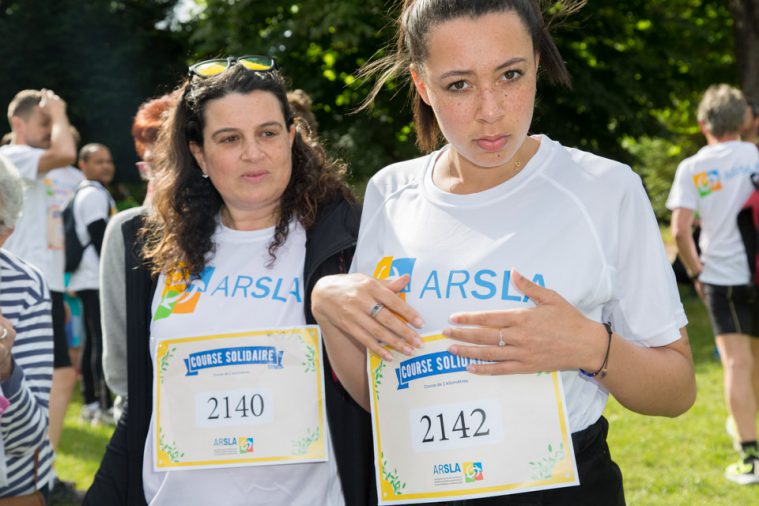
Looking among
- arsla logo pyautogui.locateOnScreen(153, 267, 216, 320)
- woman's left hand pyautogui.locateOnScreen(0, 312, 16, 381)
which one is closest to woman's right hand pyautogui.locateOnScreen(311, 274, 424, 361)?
arsla logo pyautogui.locateOnScreen(153, 267, 216, 320)

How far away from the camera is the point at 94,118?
67.4 feet

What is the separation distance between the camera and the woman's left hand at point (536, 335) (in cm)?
182

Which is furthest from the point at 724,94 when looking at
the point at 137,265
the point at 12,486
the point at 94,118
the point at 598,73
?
the point at 94,118

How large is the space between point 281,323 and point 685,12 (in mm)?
18207

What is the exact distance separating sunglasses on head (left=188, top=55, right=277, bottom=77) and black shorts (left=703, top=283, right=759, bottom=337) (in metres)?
3.96

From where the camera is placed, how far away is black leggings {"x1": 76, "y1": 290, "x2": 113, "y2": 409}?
7.74m

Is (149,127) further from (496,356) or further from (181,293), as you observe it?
(496,356)

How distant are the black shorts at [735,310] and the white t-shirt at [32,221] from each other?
4.59 meters

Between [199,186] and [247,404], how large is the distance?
0.85m

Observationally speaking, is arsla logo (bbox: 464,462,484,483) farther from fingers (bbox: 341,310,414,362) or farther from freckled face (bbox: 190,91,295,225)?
freckled face (bbox: 190,91,295,225)

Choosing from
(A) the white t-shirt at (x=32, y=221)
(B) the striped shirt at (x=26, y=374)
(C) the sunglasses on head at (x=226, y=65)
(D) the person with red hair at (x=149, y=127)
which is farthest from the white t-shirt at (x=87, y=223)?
(C) the sunglasses on head at (x=226, y=65)

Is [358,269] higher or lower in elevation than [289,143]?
lower

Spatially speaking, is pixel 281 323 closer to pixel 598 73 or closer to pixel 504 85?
pixel 504 85

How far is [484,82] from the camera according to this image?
6.64 ft
